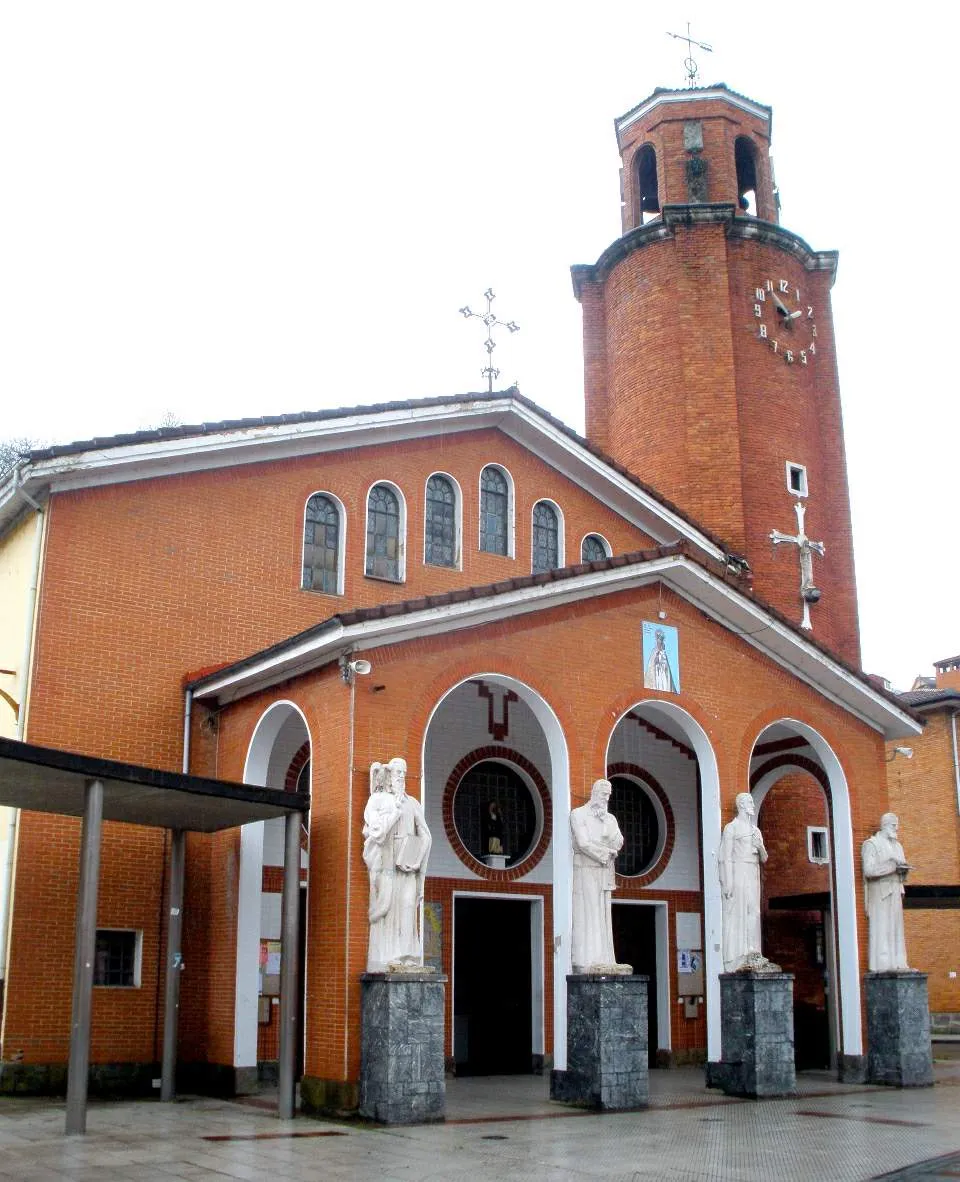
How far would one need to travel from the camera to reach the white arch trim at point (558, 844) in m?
15.3

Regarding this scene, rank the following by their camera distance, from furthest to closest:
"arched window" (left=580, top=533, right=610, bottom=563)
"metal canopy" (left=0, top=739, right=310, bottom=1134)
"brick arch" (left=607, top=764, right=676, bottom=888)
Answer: "arched window" (left=580, top=533, right=610, bottom=563)
"brick arch" (left=607, top=764, right=676, bottom=888)
"metal canopy" (left=0, top=739, right=310, bottom=1134)

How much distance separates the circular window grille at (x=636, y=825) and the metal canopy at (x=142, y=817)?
7121 millimetres

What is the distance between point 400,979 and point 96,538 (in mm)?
7307

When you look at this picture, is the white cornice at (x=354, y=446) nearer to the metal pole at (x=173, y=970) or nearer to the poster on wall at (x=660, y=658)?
the poster on wall at (x=660, y=658)

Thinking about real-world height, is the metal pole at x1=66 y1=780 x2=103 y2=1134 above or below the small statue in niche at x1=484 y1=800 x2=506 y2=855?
below

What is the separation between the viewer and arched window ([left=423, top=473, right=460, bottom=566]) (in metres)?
20.2

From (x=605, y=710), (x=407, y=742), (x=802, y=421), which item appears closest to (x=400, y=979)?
(x=407, y=742)

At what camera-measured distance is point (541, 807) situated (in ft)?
65.5

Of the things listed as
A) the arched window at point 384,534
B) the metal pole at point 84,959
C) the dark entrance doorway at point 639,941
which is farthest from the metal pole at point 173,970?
the dark entrance doorway at point 639,941

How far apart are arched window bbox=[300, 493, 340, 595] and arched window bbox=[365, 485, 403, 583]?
1.71ft

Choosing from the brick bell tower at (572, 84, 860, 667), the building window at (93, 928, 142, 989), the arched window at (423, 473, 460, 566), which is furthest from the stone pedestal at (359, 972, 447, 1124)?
the brick bell tower at (572, 84, 860, 667)

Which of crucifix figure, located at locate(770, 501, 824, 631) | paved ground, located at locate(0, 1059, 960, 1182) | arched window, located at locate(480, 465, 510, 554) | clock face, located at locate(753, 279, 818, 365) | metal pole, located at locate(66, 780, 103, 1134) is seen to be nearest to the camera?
paved ground, located at locate(0, 1059, 960, 1182)

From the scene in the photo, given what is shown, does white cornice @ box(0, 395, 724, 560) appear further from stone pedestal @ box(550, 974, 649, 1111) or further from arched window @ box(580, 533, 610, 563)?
stone pedestal @ box(550, 974, 649, 1111)

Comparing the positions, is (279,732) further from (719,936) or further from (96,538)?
(719,936)
